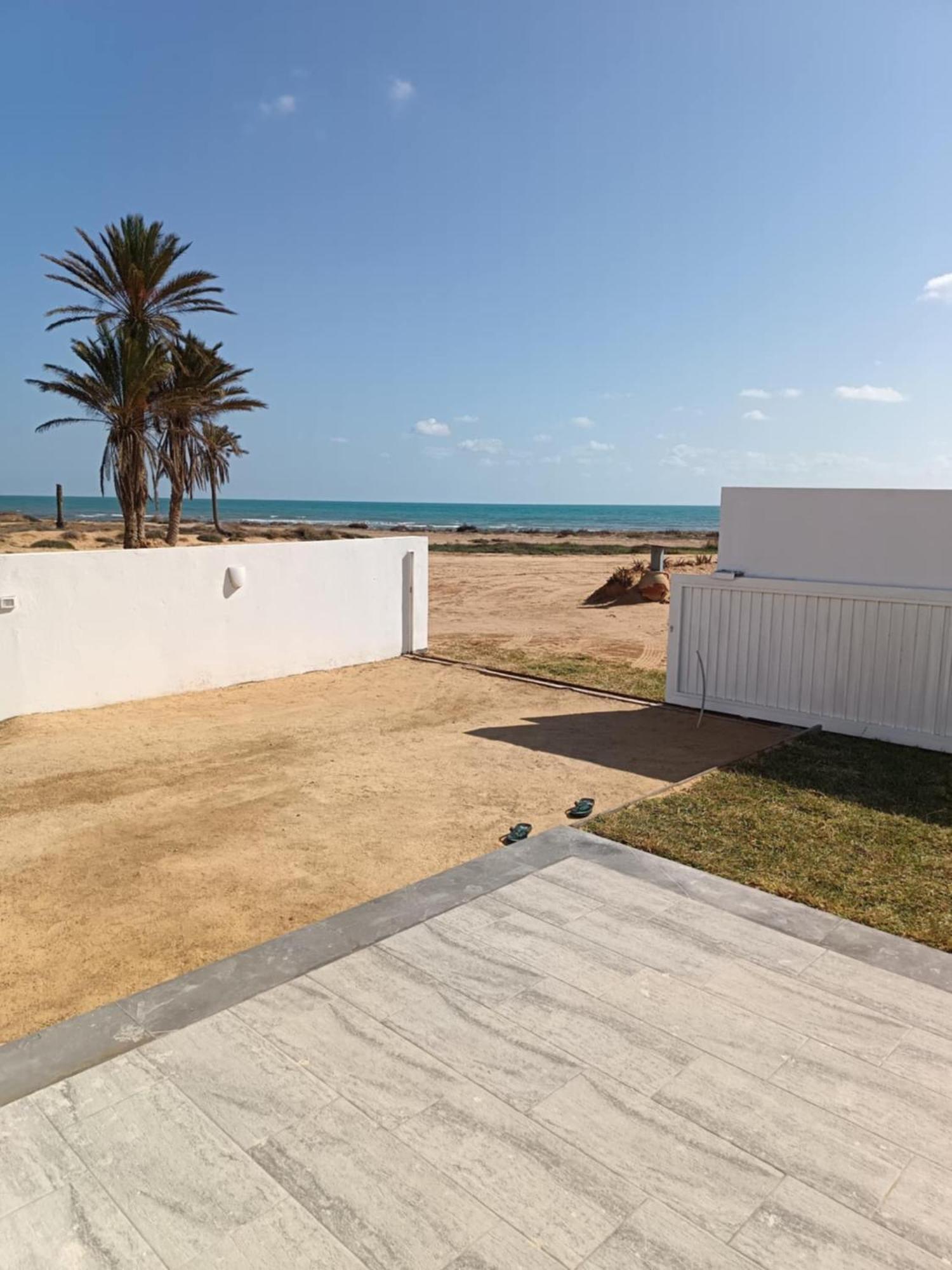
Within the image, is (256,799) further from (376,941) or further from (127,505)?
(127,505)

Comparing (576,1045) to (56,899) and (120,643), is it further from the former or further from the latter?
(120,643)

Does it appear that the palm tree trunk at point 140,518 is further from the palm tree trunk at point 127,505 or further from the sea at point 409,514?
the sea at point 409,514

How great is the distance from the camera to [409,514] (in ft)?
331

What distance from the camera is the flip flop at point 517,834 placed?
4824 millimetres

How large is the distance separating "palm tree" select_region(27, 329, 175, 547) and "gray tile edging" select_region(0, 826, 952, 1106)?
13760mm

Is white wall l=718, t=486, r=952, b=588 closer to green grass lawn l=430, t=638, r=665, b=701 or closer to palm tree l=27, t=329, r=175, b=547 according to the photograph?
green grass lawn l=430, t=638, r=665, b=701

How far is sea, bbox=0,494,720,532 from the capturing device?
6862cm

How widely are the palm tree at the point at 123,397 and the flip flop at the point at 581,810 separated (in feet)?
43.1

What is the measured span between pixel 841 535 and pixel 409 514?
313 feet

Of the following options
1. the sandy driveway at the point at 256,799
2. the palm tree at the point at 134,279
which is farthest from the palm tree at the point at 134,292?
the sandy driveway at the point at 256,799

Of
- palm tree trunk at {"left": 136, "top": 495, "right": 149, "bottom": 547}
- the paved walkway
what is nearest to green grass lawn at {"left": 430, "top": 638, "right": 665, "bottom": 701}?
the paved walkway

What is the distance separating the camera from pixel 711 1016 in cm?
302

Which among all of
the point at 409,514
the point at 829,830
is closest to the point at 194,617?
the point at 829,830

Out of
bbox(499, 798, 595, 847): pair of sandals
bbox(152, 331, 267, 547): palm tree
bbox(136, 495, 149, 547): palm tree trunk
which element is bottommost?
bbox(499, 798, 595, 847): pair of sandals
